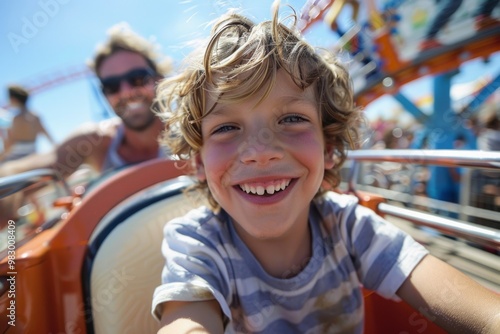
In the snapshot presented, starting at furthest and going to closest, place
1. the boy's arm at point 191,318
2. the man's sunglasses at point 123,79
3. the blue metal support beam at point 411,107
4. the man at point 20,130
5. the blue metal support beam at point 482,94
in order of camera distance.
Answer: the blue metal support beam at point 411,107, the man at point 20,130, the blue metal support beam at point 482,94, the man's sunglasses at point 123,79, the boy's arm at point 191,318

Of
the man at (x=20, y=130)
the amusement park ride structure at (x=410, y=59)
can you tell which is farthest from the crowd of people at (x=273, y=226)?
the man at (x=20, y=130)

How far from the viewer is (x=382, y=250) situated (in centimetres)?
78

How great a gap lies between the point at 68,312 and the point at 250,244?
0.46m

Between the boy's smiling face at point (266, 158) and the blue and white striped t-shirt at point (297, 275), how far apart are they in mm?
101

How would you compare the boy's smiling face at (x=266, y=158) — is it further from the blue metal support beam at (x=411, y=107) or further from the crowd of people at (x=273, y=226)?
the blue metal support beam at (x=411, y=107)

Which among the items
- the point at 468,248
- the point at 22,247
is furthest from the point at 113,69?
the point at 468,248

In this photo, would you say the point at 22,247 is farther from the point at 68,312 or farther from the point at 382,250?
the point at 382,250

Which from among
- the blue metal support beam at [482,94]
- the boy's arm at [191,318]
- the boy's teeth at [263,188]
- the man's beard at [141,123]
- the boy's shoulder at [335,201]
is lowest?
the boy's arm at [191,318]

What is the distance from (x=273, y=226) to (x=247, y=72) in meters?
0.33

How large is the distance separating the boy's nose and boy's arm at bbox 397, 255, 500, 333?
42 cm

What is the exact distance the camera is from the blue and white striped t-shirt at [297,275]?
696mm

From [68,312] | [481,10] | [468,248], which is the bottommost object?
[468,248]

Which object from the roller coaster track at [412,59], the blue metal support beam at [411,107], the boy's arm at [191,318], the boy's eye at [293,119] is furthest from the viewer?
the blue metal support beam at [411,107]

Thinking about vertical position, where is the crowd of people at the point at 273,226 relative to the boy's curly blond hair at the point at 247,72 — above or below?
below
